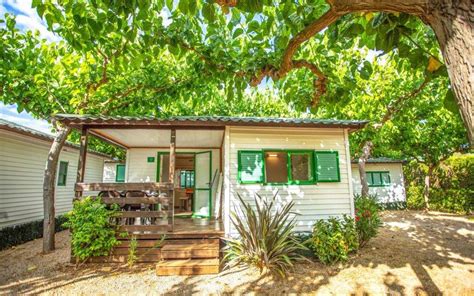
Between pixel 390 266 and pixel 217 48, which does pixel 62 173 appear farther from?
pixel 390 266

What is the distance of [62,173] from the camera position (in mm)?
9336

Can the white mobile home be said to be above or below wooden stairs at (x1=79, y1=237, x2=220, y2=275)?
above

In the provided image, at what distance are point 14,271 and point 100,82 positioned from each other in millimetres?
4518

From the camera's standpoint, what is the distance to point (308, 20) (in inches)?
93.4

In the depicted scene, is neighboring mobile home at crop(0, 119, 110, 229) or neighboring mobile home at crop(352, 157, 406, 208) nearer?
neighboring mobile home at crop(0, 119, 110, 229)

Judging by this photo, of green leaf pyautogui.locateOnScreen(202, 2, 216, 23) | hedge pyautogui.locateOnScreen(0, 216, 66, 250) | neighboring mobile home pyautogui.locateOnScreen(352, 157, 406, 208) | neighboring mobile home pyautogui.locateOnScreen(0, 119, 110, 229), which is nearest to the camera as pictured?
green leaf pyautogui.locateOnScreen(202, 2, 216, 23)

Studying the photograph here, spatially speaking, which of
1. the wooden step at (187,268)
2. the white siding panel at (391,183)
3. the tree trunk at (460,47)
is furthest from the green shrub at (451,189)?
the tree trunk at (460,47)

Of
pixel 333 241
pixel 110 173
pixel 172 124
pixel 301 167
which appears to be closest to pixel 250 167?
pixel 301 167

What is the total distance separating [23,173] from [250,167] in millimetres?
7345

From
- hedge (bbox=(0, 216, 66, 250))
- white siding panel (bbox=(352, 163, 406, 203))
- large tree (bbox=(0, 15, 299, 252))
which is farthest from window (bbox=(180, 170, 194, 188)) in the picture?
white siding panel (bbox=(352, 163, 406, 203))

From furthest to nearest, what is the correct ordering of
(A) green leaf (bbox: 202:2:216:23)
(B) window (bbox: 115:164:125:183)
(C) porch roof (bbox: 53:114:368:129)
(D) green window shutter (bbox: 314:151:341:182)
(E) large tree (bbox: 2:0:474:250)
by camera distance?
(B) window (bbox: 115:164:125:183) → (D) green window shutter (bbox: 314:151:341:182) → (C) porch roof (bbox: 53:114:368:129) → (A) green leaf (bbox: 202:2:216:23) → (E) large tree (bbox: 2:0:474:250)

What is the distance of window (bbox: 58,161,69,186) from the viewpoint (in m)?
9.20

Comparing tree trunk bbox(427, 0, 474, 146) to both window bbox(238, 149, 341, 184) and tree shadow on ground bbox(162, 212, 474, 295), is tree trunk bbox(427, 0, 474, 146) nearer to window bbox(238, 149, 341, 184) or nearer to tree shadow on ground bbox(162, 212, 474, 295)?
tree shadow on ground bbox(162, 212, 474, 295)

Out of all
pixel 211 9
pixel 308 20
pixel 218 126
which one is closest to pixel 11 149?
pixel 218 126
